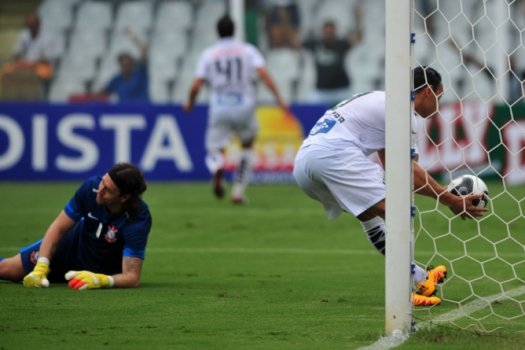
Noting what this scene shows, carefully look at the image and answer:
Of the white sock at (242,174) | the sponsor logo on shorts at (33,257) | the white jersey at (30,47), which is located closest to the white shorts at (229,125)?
the white sock at (242,174)

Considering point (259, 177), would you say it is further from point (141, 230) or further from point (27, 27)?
point (141, 230)

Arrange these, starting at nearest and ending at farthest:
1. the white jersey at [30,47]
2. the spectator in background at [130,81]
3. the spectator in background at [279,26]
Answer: the spectator in background at [130,81], the white jersey at [30,47], the spectator in background at [279,26]

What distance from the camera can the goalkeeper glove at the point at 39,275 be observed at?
7.98 meters

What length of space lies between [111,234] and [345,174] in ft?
5.18

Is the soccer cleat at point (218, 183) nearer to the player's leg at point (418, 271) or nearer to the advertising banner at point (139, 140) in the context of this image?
the advertising banner at point (139, 140)

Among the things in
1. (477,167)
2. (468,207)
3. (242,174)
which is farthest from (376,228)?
(477,167)

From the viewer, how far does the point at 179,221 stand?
1352 centimetres

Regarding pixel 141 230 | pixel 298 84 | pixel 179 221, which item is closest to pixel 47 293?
pixel 141 230

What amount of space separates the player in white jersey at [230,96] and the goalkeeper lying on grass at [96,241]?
7.30 m

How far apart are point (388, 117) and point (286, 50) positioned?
16.6 m

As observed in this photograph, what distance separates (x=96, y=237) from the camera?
8.01m

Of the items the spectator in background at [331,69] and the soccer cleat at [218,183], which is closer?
the soccer cleat at [218,183]

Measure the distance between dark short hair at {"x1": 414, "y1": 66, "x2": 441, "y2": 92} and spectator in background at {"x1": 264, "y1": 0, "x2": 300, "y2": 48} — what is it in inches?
610

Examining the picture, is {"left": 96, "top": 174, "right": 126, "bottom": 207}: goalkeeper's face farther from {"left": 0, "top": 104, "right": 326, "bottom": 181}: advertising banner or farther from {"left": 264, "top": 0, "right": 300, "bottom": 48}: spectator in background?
{"left": 264, "top": 0, "right": 300, "bottom": 48}: spectator in background
